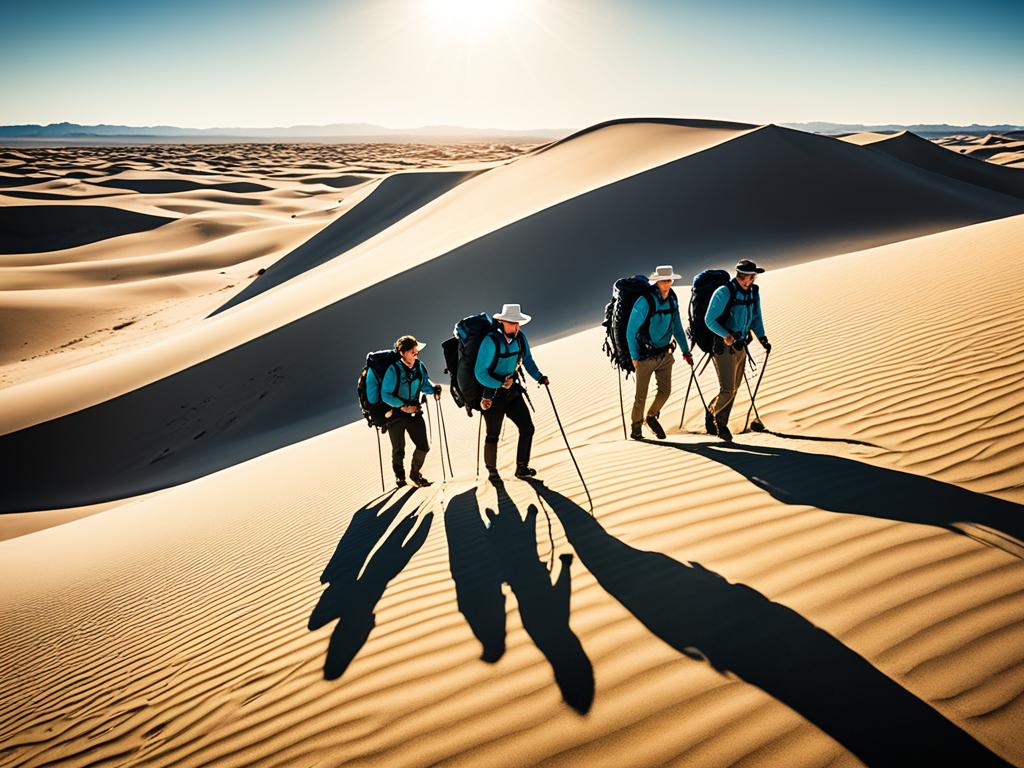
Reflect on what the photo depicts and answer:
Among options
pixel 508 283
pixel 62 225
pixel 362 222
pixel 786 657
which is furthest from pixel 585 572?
pixel 62 225

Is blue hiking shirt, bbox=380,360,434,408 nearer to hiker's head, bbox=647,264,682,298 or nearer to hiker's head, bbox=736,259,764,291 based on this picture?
hiker's head, bbox=647,264,682,298

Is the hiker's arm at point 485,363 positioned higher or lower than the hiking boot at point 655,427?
higher

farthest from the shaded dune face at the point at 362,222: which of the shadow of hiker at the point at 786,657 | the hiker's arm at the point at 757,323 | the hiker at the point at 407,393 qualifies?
the shadow of hiker at the point at 786,657

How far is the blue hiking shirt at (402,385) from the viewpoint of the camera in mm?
6015

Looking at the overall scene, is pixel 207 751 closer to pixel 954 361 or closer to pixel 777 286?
pixel 954 361

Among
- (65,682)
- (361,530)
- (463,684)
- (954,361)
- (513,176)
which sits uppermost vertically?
Answer: (513,176)

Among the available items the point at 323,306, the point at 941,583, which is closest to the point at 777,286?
the point at 941,583

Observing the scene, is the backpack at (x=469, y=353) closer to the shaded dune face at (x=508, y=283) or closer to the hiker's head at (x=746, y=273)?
the hiker's head at (x=746, y=273)

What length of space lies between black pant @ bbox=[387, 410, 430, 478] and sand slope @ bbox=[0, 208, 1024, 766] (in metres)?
0.50

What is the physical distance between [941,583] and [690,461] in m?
2.36

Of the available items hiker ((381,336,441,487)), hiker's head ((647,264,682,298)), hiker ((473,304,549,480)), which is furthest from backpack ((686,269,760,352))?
hiker ((381,336,441,487))

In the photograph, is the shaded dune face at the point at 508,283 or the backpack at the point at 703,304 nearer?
the backpack at the point at 703,304

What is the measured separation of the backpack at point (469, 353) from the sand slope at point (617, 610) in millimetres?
1004

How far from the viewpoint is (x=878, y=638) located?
263 centimetres
